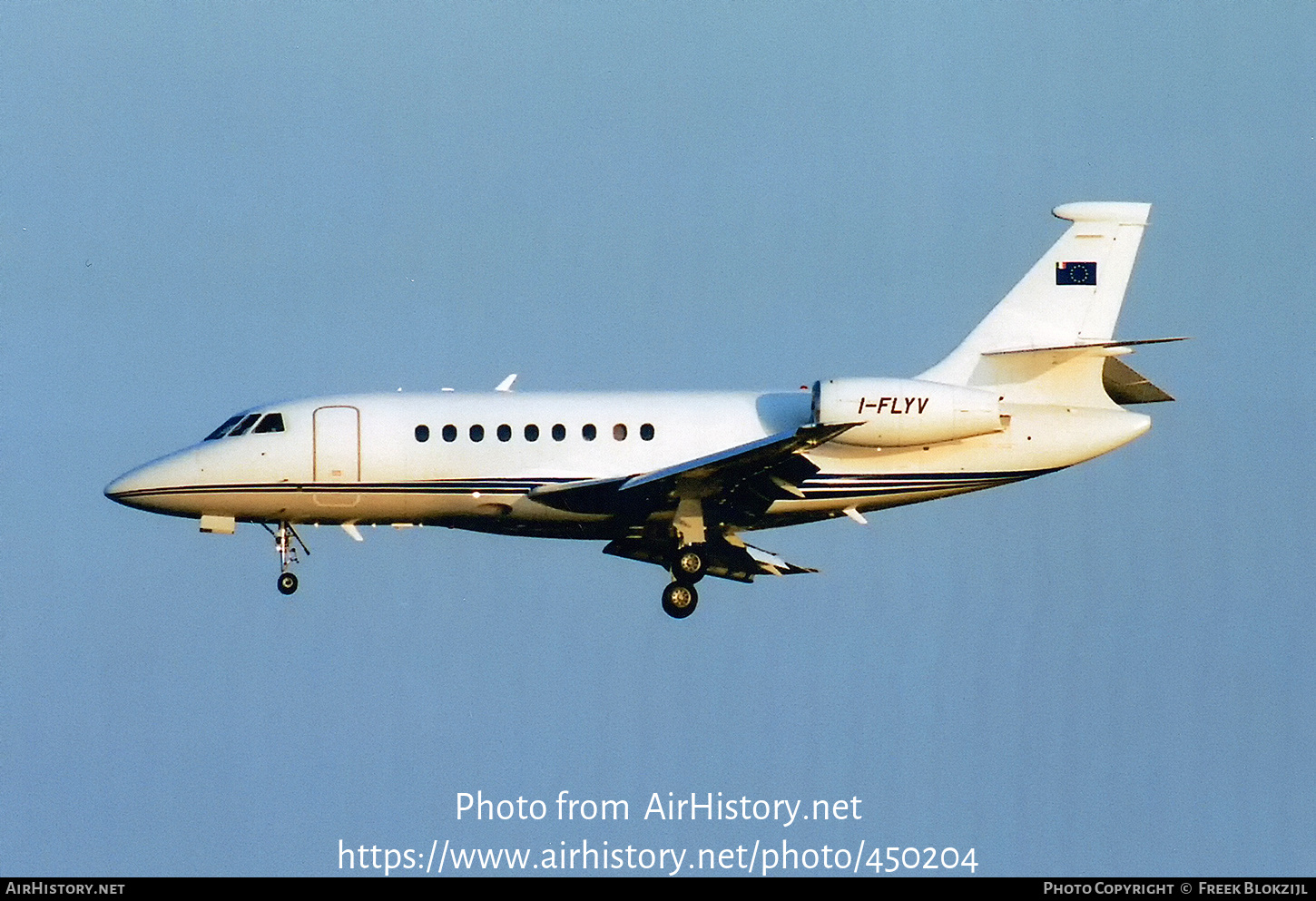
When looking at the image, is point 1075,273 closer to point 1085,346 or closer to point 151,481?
point 1085,346

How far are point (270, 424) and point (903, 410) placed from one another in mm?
9754

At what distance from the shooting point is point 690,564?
35906 mm

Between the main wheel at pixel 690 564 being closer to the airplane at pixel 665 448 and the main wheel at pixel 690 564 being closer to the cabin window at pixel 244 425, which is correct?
the airplane at pixel 665 448

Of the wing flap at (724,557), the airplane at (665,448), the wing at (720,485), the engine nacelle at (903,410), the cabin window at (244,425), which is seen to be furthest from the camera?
the wing flap at (724,557)

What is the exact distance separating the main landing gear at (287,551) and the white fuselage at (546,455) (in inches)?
19.7

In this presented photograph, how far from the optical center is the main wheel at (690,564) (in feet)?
118

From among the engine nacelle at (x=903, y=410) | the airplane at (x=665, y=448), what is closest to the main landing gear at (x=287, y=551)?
the airplane at (x=665, y=448)

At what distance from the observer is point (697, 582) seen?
119 ft

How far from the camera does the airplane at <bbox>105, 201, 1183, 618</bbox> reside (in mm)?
35938

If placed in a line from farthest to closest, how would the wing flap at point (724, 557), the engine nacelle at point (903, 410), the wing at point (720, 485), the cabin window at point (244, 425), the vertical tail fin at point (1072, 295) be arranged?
the wing flap at point (724, 557), the cabin window at point (244, 425), the vertical tail fin at point (1072, 295), the engine nacelle at point (903, 410), the wing at point (720, 485)

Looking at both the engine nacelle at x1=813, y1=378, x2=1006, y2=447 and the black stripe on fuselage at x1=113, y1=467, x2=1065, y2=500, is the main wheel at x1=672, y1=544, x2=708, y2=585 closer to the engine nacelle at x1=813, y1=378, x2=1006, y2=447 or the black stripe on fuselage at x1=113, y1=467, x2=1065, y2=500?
the black stripe on fuselage at x1=113, y1=467, x2=1065, y2=500

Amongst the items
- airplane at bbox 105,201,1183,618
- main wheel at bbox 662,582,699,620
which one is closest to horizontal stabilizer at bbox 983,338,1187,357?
airplane at bbox 105,201,1183,618

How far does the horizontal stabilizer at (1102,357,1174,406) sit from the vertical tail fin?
2.56 ft
